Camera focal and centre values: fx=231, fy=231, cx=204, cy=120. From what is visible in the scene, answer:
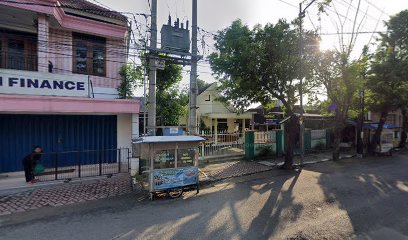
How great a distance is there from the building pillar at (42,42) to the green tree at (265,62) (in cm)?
727

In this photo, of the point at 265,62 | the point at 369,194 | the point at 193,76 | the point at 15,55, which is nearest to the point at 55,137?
the point at 15,55

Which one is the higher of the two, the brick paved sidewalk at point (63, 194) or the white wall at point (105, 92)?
the white wall at point (105, 92)

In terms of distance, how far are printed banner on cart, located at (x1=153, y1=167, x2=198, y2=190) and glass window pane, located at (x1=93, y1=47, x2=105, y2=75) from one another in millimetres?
6915

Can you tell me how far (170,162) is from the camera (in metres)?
7.76

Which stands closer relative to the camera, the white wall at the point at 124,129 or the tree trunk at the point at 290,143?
the white wall at the point at 124,129

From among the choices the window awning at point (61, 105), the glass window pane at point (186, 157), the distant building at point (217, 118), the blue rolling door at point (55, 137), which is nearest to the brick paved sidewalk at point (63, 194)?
the blue rolling door at point (55, 137)

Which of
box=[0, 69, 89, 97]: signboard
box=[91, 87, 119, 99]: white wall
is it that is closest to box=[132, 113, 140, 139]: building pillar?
box=[91, 87, 119, 99]: white wall

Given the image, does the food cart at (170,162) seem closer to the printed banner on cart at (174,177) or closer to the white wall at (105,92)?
the printed banner on cart at (174,177)

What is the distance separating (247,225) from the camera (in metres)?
5.59

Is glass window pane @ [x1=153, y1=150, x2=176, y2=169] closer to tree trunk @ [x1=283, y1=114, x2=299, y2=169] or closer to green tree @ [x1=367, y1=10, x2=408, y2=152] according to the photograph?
tree trunk @ [x1=283, y1=114, x2=299, y2=169]

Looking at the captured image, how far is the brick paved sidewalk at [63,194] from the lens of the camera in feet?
22.5

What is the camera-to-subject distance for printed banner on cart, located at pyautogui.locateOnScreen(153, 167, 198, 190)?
7434mm

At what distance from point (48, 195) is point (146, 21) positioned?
24.1 ft

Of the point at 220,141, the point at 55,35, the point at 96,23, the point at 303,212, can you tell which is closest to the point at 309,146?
the point at 220,141
